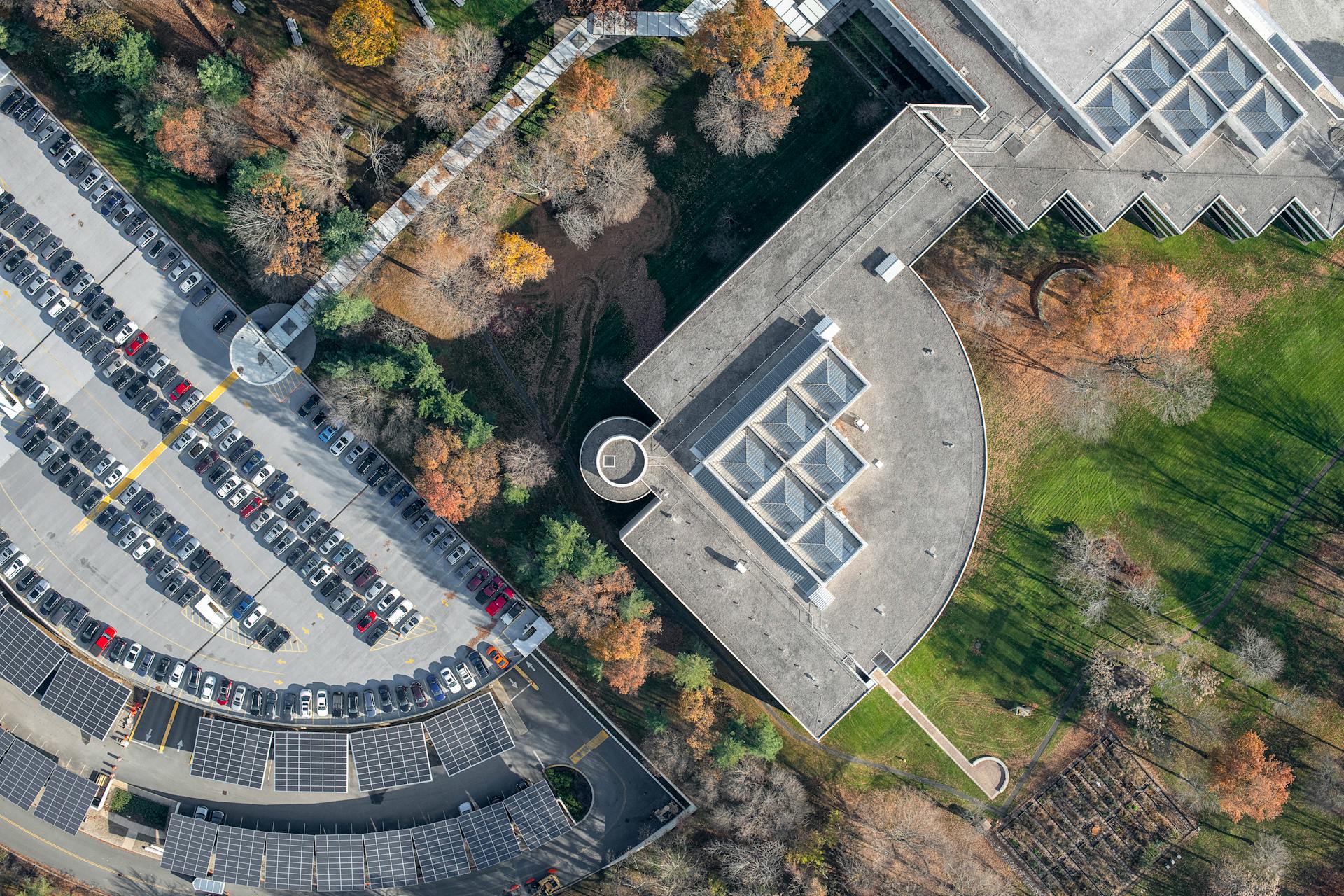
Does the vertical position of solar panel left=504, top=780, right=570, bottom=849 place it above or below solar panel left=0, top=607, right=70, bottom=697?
below

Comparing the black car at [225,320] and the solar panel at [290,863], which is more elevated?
the black car at [225,320]

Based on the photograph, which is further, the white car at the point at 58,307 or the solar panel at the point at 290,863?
the white car at the point at 58,307

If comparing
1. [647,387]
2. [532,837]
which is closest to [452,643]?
[532,837]

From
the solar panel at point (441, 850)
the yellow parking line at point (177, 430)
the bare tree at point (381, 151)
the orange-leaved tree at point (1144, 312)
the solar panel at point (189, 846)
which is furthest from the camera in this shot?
the yellow parking line at point (177, 430)

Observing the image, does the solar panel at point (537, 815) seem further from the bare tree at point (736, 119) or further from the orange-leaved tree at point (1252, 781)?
the bare tree at point (736, 119)

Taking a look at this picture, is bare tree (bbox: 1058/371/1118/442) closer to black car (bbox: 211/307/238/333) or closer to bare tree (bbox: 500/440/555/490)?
bare tree (bbox: 500/440/555/490)

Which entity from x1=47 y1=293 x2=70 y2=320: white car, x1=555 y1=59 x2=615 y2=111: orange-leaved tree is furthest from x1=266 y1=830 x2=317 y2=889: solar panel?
x1=555 y1=59 x2=615 y2=111: orange-leaved tree

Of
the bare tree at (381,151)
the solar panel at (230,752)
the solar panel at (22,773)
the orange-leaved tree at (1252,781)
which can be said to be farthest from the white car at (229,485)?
Result: the orange-leaved tree at (1252,781)
